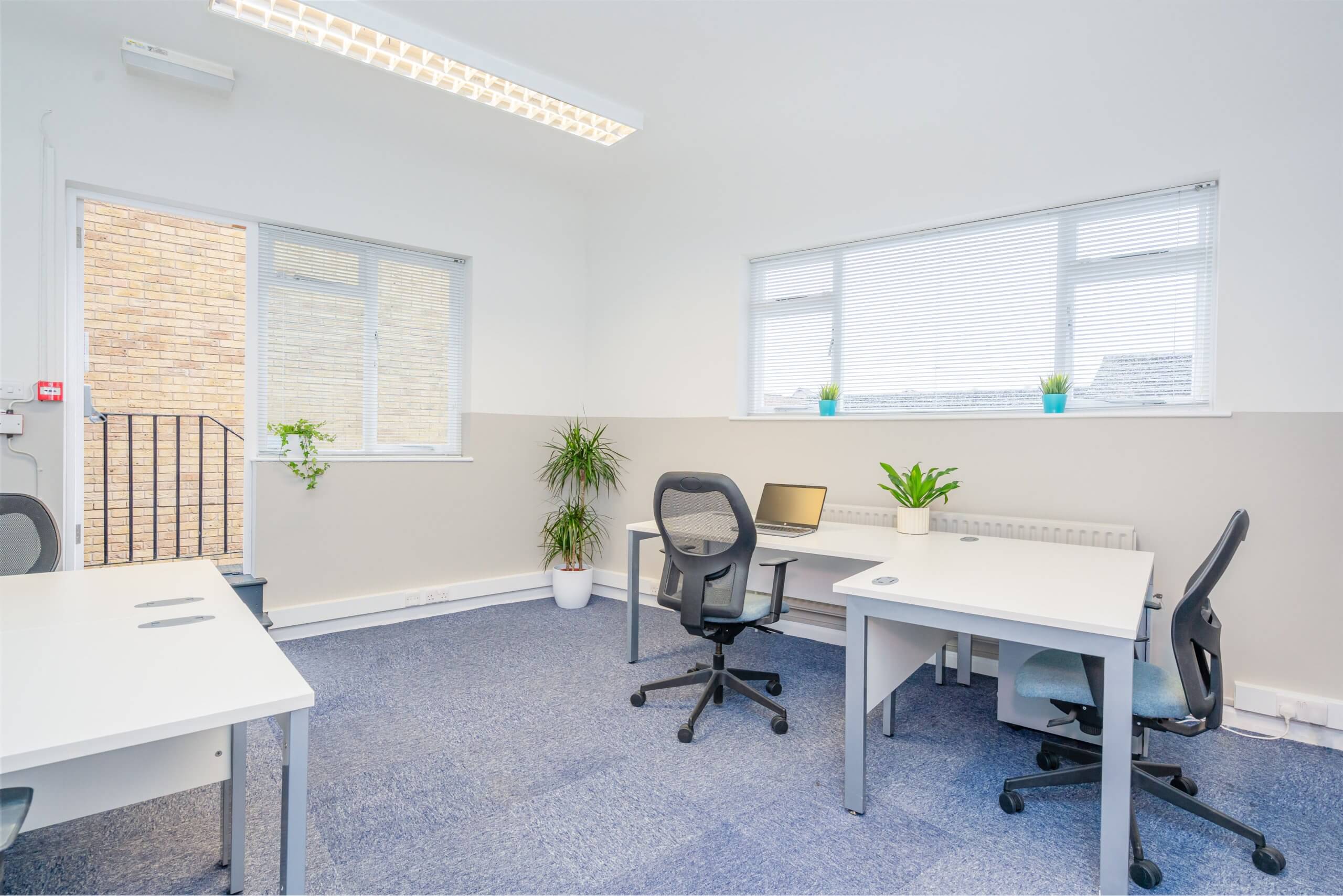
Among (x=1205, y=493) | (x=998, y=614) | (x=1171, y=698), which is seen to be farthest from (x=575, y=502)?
(x=1171, y=698)

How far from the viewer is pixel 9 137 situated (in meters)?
3.20

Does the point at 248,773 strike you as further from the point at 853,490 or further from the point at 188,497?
the point at 188,497

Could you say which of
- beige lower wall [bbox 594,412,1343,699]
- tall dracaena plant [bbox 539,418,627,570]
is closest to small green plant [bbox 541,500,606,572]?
tall dracaena plant [bbox 539,418,627,570]

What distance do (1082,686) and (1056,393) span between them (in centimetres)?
181

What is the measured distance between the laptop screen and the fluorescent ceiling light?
7.45 ft

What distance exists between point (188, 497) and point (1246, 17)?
7.71m

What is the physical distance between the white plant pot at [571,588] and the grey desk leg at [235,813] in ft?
9.82

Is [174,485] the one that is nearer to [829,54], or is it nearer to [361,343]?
[361,343]

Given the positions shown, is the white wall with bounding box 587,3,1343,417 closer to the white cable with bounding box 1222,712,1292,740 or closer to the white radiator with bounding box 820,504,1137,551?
the white radiator with bounding box 820,504,1137,551

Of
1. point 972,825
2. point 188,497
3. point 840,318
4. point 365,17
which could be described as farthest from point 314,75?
point 972,825

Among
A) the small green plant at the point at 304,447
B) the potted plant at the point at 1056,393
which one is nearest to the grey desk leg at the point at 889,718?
the potted plant at the point at 1056,393

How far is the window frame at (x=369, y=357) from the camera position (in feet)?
13.5

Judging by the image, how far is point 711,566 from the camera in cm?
294

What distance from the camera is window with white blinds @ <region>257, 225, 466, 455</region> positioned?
4.18m
